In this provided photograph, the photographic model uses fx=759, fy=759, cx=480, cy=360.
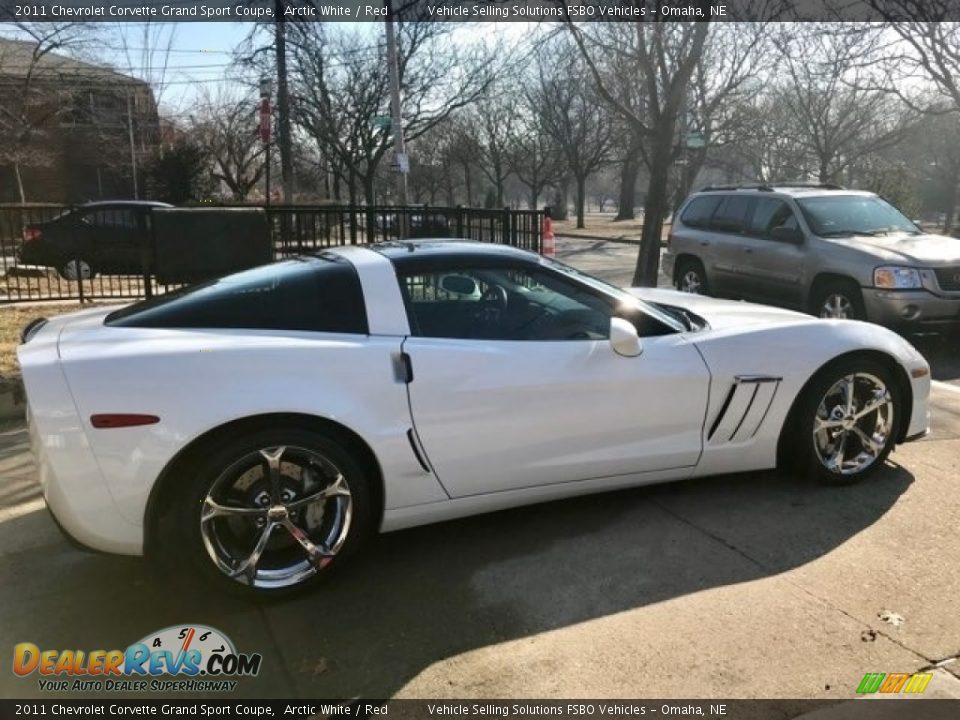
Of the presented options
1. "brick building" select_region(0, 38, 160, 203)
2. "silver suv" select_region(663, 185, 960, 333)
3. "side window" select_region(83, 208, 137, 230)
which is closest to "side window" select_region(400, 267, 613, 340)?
"silver suv" select_region(663, 185, 960, 333)

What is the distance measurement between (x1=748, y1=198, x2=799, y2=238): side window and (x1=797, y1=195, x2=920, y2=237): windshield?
17 cm

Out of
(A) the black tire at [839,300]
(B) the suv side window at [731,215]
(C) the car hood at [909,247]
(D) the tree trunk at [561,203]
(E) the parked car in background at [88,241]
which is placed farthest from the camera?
(D) the tree trunk at [561,203]

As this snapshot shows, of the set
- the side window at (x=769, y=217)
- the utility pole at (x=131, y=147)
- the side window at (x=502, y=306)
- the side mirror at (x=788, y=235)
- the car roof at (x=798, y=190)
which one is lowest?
the side window at (x=502, y=306)

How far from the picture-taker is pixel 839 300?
7949 mm

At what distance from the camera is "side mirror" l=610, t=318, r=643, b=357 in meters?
3.40

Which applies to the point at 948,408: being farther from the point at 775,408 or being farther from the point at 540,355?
the point at 540,355

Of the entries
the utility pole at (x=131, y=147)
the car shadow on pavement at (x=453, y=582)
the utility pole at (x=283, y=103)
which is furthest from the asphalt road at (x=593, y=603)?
the utility pole at (x=131, y=147)

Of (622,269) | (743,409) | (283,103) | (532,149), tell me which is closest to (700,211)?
(743,409)

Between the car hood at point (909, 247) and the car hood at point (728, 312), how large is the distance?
3.89 m

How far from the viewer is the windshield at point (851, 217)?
8.34 m

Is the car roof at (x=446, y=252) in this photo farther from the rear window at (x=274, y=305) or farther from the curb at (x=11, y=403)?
the curb at (x=11, y=403)

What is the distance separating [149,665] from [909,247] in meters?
7.83

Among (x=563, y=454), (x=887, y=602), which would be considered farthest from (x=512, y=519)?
(x=887, y=602)

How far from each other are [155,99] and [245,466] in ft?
92.4
